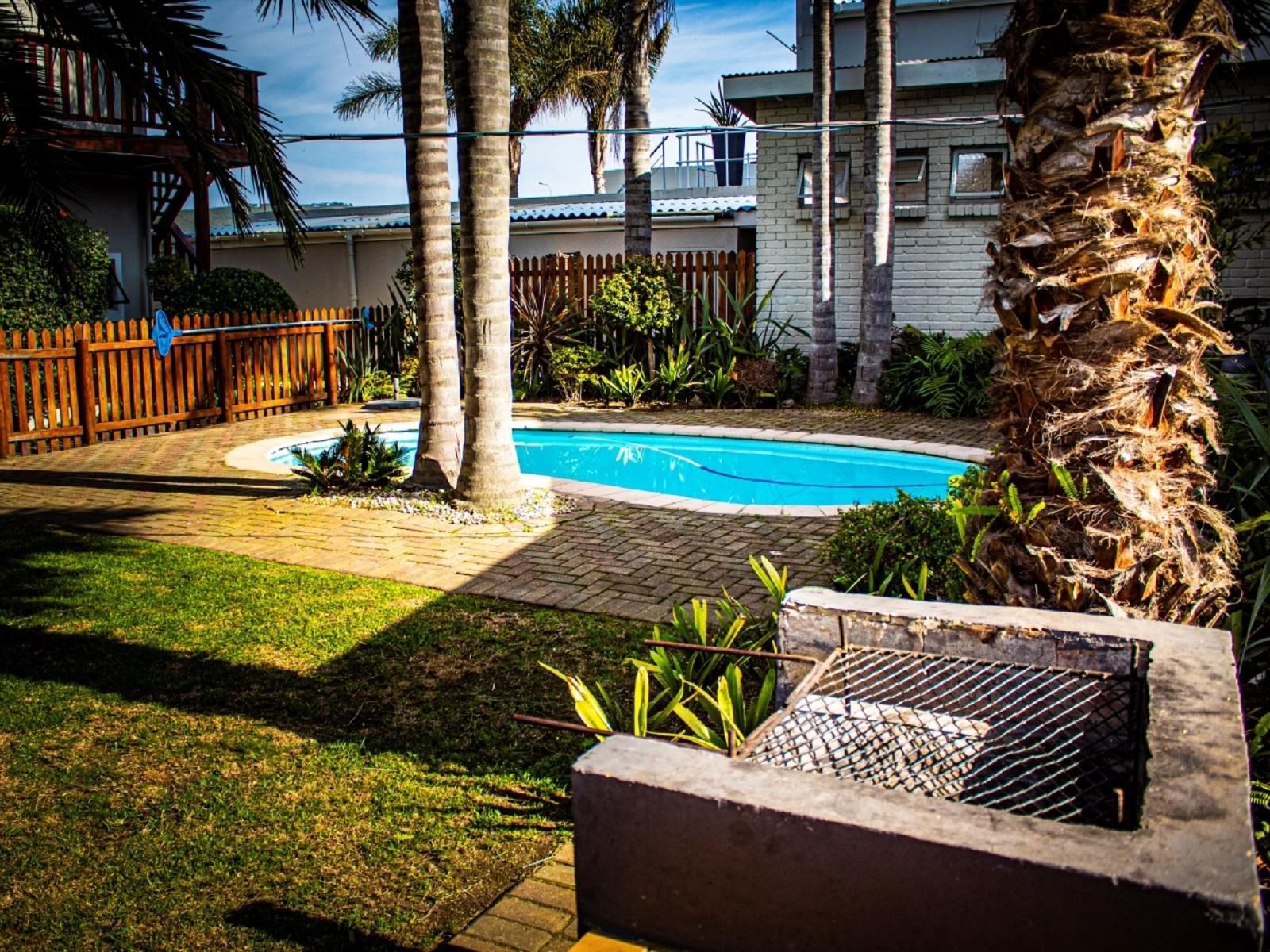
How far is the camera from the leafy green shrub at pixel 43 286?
12.5 meters

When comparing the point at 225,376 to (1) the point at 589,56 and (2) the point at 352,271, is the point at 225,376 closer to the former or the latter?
(2) the point at 352,271

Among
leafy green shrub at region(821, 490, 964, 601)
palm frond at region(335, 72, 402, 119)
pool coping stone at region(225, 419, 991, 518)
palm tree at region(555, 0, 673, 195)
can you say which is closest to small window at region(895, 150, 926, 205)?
pool coping stone at region(225, 419, 991, 518)

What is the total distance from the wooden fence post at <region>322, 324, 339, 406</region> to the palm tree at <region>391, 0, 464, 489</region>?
6.59 m

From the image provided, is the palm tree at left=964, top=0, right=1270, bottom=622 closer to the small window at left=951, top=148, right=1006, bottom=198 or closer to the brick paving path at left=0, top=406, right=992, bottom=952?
the brick paving path at left=0, top=406, right=992, bottom=952

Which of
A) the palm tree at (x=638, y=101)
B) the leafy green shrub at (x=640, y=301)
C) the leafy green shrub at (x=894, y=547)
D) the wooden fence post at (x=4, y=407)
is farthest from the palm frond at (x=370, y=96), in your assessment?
the leafy green shrub at (x=894, y=547)

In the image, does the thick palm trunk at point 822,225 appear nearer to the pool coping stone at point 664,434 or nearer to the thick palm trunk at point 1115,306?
the pool coping stone at point 664,434

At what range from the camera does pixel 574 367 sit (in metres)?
14.3

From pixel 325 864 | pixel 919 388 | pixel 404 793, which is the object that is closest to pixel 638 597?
pixel 404 793

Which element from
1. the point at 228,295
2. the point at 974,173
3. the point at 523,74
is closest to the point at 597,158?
the point at 523,74

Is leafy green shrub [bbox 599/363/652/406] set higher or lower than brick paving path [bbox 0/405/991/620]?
higher

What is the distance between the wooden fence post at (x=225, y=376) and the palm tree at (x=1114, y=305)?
1127cm

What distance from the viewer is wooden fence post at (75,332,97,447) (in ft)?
35.5

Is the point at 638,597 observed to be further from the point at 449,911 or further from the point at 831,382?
the point at 831,382

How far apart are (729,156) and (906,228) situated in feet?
38.3
